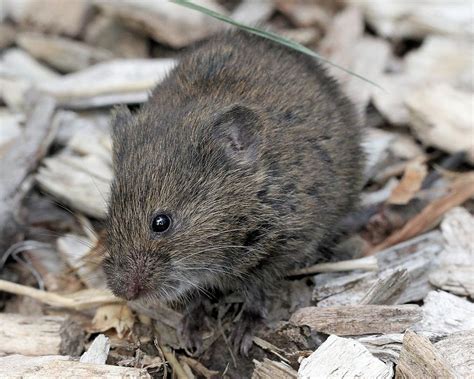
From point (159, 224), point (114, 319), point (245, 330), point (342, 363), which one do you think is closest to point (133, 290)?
point (159, 224)

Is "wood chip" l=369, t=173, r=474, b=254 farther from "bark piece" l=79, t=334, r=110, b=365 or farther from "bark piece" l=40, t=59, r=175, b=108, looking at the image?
"bark piece" l=40, t=59, r=175, b=108

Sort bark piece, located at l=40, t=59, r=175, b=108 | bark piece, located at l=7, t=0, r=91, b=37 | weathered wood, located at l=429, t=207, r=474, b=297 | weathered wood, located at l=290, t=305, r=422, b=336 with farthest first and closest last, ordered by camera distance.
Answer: bark piece, located at l=7, t=0, r=91, b=37 < bark piece, located at l=40, t=59, r=175, b=108 < weathered wood, located at l=429, t=207, r=474, b=297 < weathered wood, located at l=290, t=305, r=422, b=336

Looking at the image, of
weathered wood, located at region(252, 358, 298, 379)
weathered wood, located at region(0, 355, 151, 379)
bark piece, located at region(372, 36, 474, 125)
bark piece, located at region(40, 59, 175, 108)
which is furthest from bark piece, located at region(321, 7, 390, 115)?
weathered wood, located at region(0, 355, 151, 379)

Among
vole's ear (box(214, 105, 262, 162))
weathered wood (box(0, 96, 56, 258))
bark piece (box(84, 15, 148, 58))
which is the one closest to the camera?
vole's ear (box(214, 105, 262, 162))

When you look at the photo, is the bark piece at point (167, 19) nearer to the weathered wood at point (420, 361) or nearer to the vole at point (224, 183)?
the vole at point (224, 183)

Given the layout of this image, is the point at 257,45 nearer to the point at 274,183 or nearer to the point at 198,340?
the point at 274,183

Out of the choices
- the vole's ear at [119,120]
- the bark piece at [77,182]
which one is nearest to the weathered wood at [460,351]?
the vole's ear at [119,120]

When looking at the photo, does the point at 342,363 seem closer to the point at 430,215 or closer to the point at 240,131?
the point at 240,131
